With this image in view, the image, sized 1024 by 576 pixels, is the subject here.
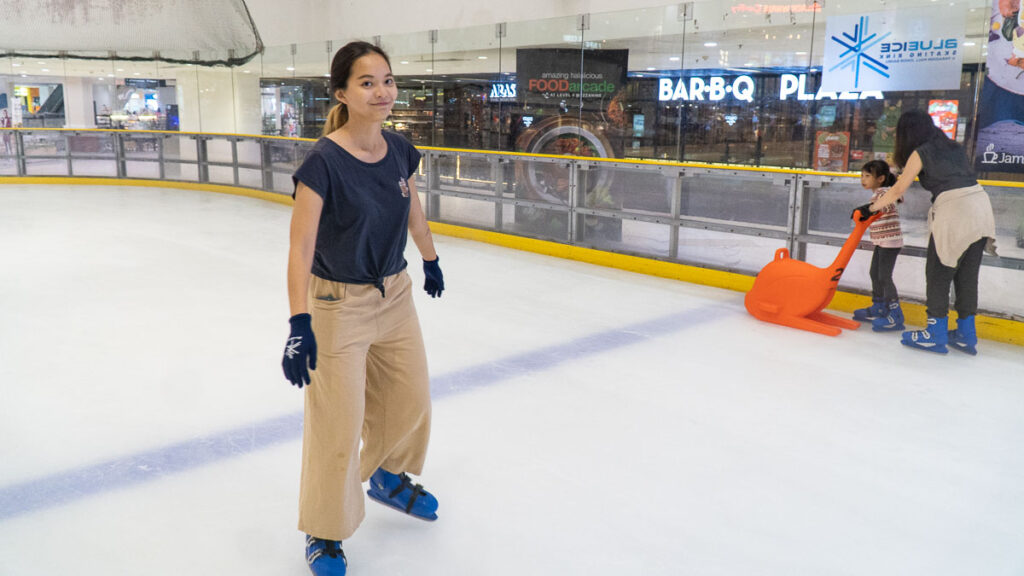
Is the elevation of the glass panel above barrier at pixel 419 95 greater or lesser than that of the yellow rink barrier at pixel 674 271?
greater

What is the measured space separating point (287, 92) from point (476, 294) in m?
6.08

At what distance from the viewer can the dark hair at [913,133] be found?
13.3ft

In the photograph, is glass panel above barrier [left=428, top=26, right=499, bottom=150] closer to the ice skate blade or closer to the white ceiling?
the white ceiling

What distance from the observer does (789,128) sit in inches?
215

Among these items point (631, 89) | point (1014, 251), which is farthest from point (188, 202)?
point (1014, 251)

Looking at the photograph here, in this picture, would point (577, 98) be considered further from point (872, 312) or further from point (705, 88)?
point (872, 312)

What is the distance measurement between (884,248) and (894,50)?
1396mm

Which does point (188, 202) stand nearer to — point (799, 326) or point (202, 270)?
point (202, 270)

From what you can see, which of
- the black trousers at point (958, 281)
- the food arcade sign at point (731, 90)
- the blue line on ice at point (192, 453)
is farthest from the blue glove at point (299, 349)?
the food arcade sign at point (731, 90)

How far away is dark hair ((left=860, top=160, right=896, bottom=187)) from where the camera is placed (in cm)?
440

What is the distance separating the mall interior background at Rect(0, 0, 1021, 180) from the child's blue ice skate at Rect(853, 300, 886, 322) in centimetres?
90

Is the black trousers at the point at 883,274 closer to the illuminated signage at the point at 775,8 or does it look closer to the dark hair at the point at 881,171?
the dark hair at the point at 881,171

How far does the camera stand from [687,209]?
19.5ft

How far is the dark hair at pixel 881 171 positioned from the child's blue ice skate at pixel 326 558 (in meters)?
3.66
